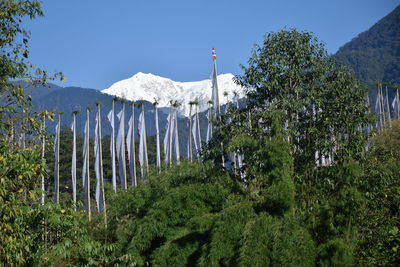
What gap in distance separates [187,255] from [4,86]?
487cm

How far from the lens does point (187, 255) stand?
10344 mm

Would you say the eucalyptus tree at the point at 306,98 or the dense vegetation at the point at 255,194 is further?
the eucalyptus tree at the point at 306,98

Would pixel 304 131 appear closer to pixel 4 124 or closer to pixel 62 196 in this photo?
pixel 4 124

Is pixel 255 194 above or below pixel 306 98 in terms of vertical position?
below

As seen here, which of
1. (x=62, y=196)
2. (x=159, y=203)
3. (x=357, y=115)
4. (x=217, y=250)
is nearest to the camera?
(x=217, y=250)

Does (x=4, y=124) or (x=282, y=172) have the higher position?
(x=4, y=124)

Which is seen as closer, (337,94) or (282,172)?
(282,172)

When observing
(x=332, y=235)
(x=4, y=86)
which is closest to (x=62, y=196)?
(x=4, y=86)

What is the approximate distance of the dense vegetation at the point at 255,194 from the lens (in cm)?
820

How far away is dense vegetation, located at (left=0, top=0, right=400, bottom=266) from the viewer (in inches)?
323

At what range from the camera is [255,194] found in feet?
39.4

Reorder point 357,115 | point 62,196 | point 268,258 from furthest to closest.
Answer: point 62,196 → point 357,115 → point 268,258

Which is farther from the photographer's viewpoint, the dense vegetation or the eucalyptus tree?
the eucalyptus tree

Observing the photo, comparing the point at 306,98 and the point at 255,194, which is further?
the point at 306,98
